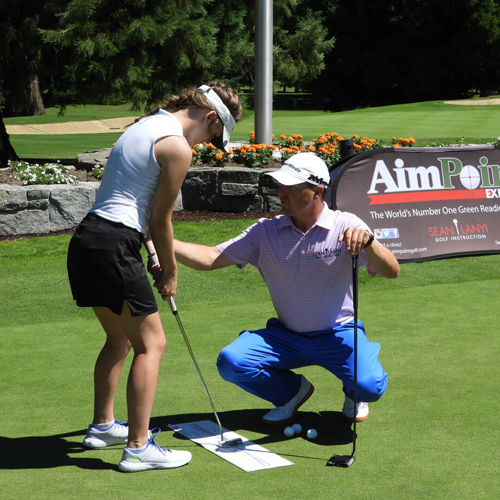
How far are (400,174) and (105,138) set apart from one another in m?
18.3

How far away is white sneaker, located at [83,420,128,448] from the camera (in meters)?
4.07

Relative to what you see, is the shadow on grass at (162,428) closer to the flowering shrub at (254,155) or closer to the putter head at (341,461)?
the putter head at (341,461)

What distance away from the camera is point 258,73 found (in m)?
12.2

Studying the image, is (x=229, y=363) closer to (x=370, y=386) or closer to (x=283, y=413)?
(x=283, y=413)

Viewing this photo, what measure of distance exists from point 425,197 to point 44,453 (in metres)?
5.85

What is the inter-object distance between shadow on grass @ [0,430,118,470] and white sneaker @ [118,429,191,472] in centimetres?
12

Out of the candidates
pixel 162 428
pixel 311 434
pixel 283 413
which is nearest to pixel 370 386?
pixel 311 434

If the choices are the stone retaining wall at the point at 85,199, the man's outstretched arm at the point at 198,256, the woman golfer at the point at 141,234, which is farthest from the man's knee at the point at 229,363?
the stone retaining wall at the point at 85,199

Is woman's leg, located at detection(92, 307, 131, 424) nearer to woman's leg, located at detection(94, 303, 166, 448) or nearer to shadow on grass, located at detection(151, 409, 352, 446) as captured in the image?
woman's leg, located at detection(94, 303, 166, 448)

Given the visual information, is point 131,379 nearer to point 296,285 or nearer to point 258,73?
point 296,285

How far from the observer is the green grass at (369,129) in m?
21.6

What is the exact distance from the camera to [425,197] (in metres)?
8.92

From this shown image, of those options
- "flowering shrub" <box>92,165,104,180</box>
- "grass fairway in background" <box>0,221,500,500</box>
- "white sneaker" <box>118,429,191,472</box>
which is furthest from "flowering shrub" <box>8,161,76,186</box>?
"white sneaker" <box>118,429,191,472</box>

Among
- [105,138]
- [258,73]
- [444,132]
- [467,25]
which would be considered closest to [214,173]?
[258,73]
